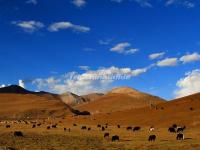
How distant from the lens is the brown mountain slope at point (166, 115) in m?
88.6

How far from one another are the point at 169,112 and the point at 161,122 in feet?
27.1

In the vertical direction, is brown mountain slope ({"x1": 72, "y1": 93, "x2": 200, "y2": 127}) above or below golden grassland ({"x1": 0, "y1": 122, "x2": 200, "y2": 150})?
above

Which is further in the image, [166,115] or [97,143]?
[166,115]

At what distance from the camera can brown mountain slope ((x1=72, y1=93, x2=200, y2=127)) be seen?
291 ft

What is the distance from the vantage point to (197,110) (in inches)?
3674

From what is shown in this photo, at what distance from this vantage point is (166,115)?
9838 cm

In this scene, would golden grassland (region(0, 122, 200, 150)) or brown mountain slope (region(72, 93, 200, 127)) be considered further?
brown mountain slope (region(72, 93, 200, 127))

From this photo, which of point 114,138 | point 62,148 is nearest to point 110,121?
point 114,138

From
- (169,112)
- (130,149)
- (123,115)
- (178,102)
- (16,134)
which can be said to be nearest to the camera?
(130,149)

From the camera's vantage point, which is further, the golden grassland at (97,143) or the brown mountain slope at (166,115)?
the brown mountain slope at (166,115)

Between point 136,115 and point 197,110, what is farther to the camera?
point 136,115

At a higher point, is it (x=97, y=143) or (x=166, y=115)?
(x=166, y=115)

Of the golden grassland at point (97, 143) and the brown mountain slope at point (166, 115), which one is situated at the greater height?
the brown mountain slope at point (166, 115)

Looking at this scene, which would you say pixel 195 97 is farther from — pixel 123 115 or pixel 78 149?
pixel 78 149
